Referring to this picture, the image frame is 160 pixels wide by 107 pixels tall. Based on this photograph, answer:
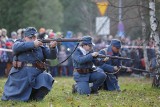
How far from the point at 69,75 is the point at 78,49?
471 inches

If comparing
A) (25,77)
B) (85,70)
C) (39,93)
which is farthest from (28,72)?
(85,70)

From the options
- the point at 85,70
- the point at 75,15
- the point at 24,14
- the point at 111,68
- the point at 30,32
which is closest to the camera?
the point at 30,32

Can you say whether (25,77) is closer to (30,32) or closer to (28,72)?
(28,72)

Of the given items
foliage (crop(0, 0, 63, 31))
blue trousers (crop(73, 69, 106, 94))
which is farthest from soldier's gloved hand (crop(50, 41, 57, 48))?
foliage (crop(0, 0, 63, 31))

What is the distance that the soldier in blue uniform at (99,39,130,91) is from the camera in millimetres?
15289

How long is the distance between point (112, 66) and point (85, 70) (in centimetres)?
178

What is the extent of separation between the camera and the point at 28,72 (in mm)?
11742

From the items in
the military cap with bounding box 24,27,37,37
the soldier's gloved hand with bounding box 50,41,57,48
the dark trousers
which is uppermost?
the military cap with bounding box 24,27,37,37

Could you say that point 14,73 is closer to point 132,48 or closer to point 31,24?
point 132,48

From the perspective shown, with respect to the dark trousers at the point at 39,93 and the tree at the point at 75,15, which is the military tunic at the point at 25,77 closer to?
the dark trousers at the point at 39,93

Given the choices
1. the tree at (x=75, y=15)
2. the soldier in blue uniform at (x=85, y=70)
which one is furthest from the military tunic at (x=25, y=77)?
the tree at (x=75, y=15)

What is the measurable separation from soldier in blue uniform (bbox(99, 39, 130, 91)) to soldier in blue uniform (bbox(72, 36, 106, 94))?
1.16 m

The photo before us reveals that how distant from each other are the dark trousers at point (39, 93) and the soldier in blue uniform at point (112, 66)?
146 inches

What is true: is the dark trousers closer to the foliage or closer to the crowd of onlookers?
the crowd of onlookers
